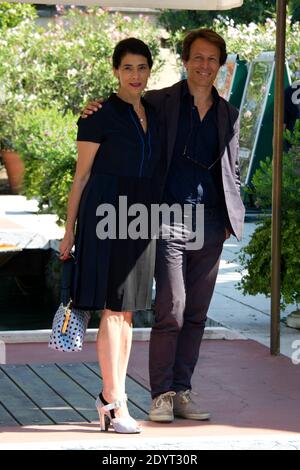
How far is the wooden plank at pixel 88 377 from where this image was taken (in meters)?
6.27

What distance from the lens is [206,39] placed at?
236 inches

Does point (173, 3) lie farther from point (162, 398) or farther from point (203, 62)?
point (162, 398)

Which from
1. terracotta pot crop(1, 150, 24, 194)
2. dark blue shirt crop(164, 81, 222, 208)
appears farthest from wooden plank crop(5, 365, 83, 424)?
terracotta pot crop(1, 150, 24, 194)

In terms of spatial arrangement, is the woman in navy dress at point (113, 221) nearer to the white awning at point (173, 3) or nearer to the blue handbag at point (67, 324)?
the blue handbag at point (67, 324)

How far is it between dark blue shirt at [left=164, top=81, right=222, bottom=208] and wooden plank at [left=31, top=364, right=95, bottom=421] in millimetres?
1179

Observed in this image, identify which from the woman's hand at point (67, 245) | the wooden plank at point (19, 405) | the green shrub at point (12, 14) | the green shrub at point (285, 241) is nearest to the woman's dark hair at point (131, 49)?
the woman's hand at point (67, 245)

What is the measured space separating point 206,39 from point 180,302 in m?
1.33

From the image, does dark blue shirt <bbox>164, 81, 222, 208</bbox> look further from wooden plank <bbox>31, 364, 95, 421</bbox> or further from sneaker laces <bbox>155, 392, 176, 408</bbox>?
wooden plank <bbox>31, 364, 95, 421</bbox>

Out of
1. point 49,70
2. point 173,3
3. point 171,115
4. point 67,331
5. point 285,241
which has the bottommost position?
point 67,331

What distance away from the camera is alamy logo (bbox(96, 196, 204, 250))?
5648mm

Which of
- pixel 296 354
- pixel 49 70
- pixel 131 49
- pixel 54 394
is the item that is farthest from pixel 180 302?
pixel 49 70

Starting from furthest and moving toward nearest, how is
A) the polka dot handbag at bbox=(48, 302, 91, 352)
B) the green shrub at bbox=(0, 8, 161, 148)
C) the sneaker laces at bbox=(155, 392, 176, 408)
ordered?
the green shrub at bbox=(0, 8, 161, 148)
the sneaker laces at bbox=(155, 392, 176, 408)
the polka dot handbag at bbox=(48, 302, 91, 352)
